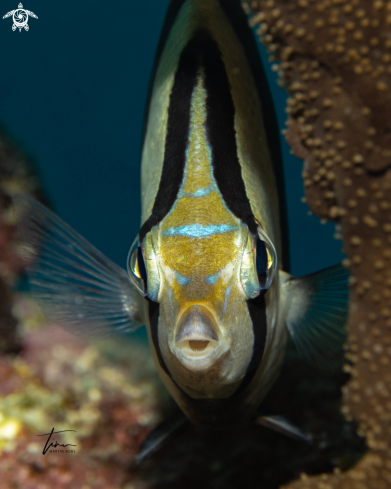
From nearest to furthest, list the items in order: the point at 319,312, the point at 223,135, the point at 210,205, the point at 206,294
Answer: the point at 206,294 < the point at 210,205 < the point at 223,135 < the point at 319,312

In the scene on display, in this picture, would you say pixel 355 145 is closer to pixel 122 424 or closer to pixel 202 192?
pixel 202 192

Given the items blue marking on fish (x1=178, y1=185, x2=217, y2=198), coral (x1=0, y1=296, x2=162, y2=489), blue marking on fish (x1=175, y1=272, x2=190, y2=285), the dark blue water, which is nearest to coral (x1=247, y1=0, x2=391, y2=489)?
blue marking on fish (x1=178, y1=185, x2=217, y2=198)

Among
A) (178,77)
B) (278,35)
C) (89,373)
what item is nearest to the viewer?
(278,35)

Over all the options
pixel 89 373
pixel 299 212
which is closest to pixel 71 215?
pixel 299 212

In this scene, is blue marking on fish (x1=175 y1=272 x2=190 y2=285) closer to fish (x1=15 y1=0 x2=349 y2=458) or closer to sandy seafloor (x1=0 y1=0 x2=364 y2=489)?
fish (x1=15 y1=0 x2=349 y2=458)

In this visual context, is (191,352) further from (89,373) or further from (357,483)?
(89,373)

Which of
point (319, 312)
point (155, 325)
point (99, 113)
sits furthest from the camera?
point (99, 113)


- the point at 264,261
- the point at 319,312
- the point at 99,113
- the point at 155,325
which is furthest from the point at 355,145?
the point at 99,113
